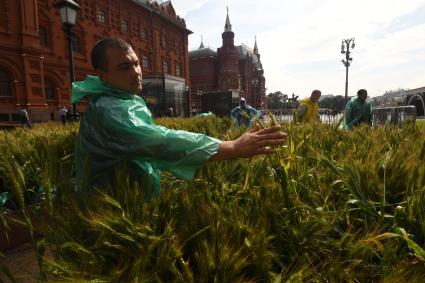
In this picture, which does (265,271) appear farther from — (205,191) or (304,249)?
(205,191)

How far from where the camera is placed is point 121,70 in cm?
166

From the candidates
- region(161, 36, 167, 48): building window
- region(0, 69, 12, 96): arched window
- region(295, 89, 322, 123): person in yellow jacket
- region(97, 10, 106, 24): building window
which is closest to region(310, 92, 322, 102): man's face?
region(295, 89, 322, 123): person in yellow jacket

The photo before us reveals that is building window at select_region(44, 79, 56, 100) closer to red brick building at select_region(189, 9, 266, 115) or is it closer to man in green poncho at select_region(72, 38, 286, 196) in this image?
man in green poncho at select_region(72, 38, 286, 196)

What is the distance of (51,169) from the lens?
3.91ft

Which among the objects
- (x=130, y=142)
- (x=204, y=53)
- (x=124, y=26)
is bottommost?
(x=130, y=142)

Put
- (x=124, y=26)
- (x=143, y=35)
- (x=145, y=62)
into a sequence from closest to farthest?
(x=124, y=26)
(x=143, y=35)
(x=145, y=62)

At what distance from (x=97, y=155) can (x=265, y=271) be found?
1.14 m

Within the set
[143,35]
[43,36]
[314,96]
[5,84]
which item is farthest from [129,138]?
[143,35]

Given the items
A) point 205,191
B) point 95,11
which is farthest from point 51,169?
point 95,11

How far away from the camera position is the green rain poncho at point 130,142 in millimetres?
1252

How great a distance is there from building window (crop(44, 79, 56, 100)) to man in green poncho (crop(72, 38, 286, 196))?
78.2 feet

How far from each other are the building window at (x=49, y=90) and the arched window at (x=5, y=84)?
300 centimetres

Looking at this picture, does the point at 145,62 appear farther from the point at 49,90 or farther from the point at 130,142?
the point at 130,142

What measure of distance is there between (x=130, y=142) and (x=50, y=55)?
83.1 ft
